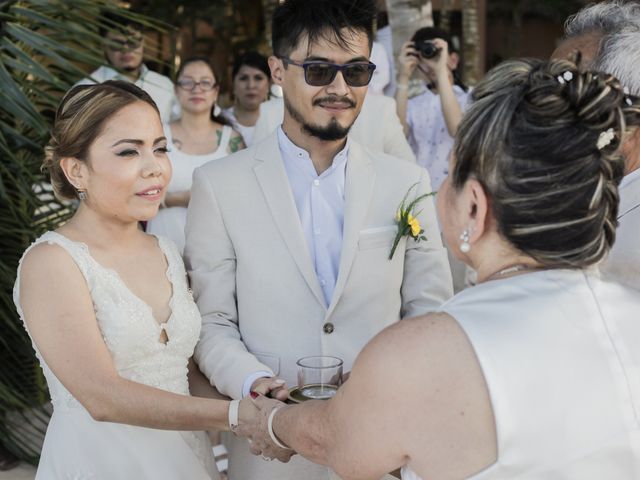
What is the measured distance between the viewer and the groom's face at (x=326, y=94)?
9.55 ft

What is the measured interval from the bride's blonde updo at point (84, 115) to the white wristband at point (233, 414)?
85 centimetres

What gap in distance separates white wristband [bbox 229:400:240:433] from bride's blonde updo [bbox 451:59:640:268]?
1.06 meters

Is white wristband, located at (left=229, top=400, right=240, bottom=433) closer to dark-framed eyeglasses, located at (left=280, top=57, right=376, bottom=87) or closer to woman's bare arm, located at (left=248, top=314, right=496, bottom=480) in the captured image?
woman's bare arm, located at (left=248, top=314, right=496, bottom=480)

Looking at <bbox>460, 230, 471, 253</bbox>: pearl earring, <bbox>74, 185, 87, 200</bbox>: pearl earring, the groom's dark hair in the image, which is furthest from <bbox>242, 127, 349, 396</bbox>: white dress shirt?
<bbox>460, 230, 471, 253</bbox>: pearl earring

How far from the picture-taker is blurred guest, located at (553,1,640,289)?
7.43 feet

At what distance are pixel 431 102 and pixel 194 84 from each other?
5.86 feet

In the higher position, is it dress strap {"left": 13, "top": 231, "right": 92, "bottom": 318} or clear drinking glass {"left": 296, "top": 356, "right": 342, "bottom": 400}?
dress strap {"left": 13, "top": 231, "right": 92, "bottom": 318}

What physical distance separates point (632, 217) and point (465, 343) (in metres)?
0.90

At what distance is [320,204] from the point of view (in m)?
2.94

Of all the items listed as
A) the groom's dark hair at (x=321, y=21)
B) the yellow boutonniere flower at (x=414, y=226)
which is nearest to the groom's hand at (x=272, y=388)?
the yellow boutonniere flower at (x=414, y=226)

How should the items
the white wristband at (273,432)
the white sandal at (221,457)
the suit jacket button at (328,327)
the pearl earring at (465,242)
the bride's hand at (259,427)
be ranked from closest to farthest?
the pearl earring at (465,242) → the white wristband at (273,432) → the bride's hand at (259,427) → the suit jacket button at (328,327) → the white sandal at (221,457)

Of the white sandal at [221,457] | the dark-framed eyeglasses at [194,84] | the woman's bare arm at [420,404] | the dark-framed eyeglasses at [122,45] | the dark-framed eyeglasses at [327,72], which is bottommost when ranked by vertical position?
the white sandal at [221,457]

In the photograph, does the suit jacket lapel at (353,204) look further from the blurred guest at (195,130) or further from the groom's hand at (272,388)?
the blurred guest at (195,130)

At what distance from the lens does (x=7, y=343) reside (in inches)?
172
